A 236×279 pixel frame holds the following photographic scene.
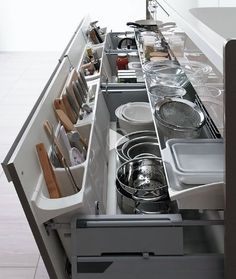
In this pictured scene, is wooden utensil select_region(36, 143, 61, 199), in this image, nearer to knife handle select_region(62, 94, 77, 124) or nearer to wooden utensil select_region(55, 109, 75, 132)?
wooden utensil select_region(55, 109, 75, 132)

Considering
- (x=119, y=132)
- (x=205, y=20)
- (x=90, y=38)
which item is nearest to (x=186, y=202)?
(x=205, y=20)

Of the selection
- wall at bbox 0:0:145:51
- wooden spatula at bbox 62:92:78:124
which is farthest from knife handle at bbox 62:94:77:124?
wall at bbox 0:0:145:51

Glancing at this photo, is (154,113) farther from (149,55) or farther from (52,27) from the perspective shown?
(52,27)

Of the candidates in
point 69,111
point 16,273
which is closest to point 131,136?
point 69,111

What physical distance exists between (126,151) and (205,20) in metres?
0.84

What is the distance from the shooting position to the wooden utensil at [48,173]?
1.20 m

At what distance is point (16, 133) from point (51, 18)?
345cm

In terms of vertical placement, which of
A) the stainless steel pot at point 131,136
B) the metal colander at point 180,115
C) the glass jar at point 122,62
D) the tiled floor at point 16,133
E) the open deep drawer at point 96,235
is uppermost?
the metal colander at point 180,115

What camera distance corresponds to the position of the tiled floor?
1873 millimetres

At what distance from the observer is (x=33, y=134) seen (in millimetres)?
1216

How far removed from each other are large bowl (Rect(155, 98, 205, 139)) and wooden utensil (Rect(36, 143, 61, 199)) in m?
0.39

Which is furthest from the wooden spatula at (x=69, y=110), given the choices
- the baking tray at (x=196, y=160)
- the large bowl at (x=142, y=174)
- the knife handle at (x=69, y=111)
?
the baking tray at (x=196, y=160)

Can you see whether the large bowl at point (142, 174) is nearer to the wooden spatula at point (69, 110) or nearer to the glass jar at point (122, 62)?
the wooden spatula at point (69, 110)

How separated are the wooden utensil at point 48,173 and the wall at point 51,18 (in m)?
5.16
